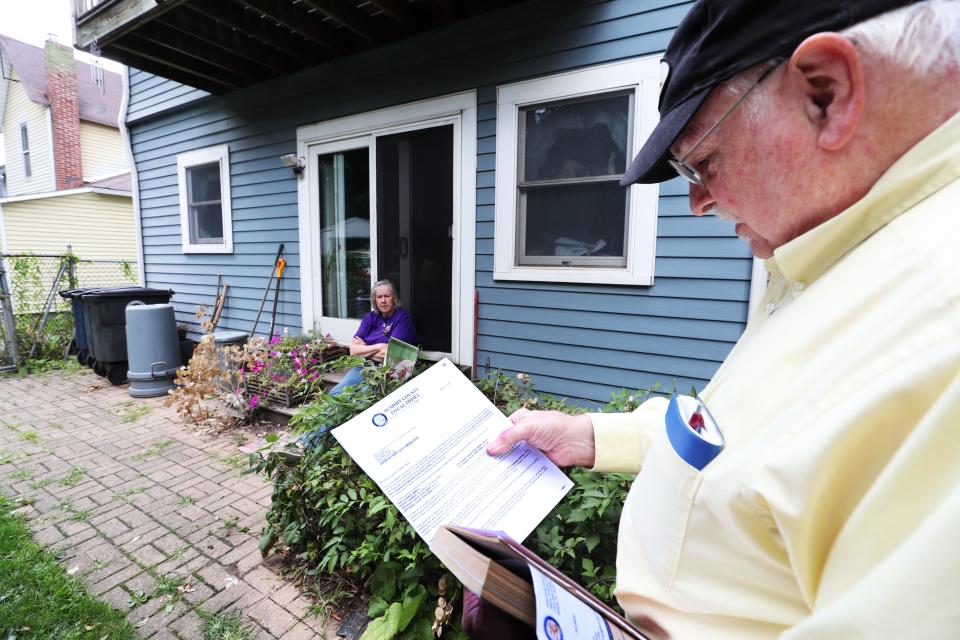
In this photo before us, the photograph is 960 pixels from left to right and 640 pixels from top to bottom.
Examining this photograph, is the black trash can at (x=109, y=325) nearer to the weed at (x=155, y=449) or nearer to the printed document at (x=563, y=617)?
the weed at (x=155, y=449)

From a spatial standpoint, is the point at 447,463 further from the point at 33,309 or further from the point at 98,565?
the point at 33,309

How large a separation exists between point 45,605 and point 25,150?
19614mm

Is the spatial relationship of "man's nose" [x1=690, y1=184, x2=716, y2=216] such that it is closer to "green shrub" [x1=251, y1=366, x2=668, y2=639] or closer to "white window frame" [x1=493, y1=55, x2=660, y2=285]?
"green shrub" [x1=251, y1=366, x2=668, y2=639]

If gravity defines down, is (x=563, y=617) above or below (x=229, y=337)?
above

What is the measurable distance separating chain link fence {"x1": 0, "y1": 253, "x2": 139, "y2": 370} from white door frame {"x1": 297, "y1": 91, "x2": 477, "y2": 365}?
4932mm

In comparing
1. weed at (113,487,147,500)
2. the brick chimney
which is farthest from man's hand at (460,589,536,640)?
the brick chimney

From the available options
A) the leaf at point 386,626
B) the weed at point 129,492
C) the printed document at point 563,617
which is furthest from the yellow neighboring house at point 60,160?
the printed document at point 563,617

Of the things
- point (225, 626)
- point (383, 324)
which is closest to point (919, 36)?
point (225, 626)

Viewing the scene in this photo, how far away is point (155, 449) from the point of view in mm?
3693

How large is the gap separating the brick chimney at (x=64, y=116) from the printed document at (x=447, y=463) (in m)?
18.0

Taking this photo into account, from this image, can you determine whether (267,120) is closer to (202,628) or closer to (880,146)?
(202,628)

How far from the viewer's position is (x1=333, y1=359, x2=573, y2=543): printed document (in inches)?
40.0

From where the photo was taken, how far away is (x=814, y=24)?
1.68ft

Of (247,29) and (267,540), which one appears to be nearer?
(267,540)
